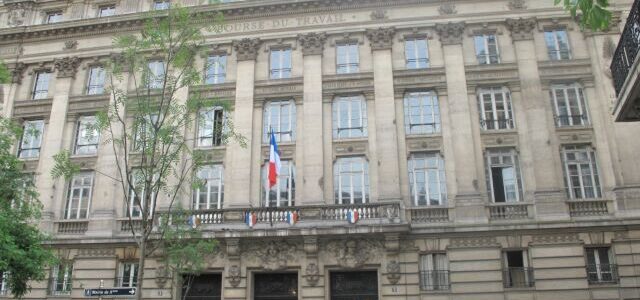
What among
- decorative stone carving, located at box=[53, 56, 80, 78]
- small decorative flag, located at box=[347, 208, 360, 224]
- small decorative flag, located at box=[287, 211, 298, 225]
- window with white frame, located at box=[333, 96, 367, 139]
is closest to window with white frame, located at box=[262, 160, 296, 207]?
small decorative flag, located at box=[287, 211, 298, 225]

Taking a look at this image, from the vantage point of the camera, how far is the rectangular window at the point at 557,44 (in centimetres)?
2678

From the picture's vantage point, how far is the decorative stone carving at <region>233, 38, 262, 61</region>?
2880 cm

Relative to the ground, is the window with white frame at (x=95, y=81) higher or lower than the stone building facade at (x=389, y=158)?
higher

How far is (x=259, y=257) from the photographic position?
80.6 ft

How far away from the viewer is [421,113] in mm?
26750

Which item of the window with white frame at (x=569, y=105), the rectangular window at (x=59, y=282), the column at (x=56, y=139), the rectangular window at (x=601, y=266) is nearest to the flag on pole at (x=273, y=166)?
the rectangular window at (x=59, y=282)

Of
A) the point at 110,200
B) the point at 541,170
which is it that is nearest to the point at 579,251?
the point at 541,170

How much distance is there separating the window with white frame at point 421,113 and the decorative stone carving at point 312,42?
5.07m

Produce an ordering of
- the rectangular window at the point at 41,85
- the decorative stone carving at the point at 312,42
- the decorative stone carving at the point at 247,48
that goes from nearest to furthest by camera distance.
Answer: the decorative stone carving at the point at 312,42 → the decorative stone carving at the point at 247,48 → the rectangular window at the point at 41,85

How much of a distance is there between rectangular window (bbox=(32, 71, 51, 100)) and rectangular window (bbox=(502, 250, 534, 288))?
25.3 meters

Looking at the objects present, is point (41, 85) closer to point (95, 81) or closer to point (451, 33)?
point (95, 81)

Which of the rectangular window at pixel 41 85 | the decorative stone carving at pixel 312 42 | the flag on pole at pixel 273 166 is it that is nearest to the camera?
the flag on pole at pixel 273 166

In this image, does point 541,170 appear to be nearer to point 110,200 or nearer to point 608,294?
point 608,294

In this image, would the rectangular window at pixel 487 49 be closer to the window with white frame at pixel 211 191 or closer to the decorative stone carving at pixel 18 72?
the window with white frame at pixel 211 191
